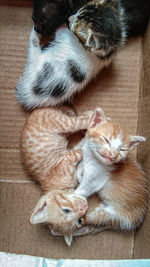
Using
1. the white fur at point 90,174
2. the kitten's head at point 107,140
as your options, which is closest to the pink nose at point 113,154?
the kitten's head at point 107,140

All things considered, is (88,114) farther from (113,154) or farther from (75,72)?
(113,154)

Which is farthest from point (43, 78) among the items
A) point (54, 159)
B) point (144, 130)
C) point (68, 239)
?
point (68, 239)

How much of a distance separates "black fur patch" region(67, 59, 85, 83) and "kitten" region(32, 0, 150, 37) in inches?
11.1

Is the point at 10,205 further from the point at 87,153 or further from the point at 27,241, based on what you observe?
the point at 87,153

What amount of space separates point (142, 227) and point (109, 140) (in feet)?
2.24

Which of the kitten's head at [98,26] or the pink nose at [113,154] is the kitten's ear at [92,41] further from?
the pink nose at [113,154]

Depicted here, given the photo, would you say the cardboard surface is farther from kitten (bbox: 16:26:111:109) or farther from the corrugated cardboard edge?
kitten (bbox: 16:26:111:109)

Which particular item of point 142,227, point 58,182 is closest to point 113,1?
point 58,182

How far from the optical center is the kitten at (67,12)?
168cm

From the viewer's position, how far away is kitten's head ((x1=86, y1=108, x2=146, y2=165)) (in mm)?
1474

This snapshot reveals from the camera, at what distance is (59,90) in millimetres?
1712

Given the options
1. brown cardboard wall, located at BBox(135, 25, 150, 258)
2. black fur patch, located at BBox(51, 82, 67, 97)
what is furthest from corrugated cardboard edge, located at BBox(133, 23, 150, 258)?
black fur patch, located at BBox(51, 82, 67, 97)

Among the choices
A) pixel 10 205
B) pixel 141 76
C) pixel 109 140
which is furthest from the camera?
pixel 141 76

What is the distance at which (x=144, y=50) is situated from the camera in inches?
77.3
